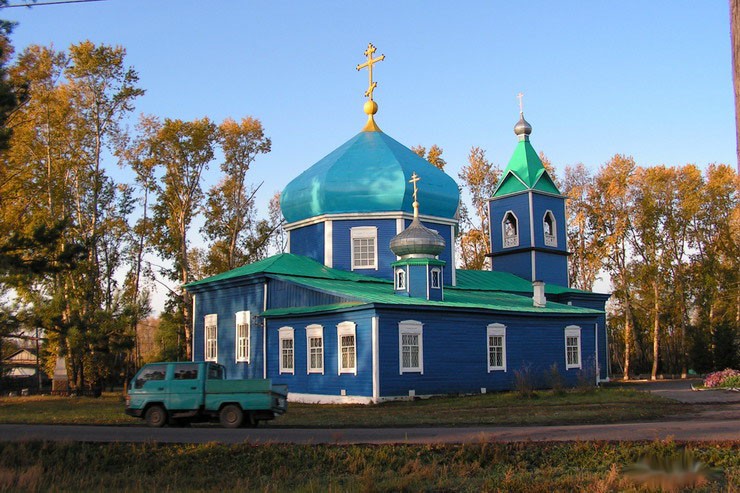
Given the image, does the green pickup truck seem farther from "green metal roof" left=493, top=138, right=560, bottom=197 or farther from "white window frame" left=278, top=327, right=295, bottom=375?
"green metal roof" left=493, top=138, right=560, bottom=197

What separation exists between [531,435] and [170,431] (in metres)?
7.19

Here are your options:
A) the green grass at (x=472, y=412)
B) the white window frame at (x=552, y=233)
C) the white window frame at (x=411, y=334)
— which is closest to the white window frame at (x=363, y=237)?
the white window frame at (x=411, y=334)

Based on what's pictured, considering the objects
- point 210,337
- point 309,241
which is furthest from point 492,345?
point 210,337

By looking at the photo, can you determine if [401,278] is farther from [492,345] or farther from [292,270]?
[292,270]

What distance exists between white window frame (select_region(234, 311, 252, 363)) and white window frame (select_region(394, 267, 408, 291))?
5.61m

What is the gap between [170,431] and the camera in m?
15.4

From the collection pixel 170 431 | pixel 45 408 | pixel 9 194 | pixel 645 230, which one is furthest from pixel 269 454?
pixel 645 230

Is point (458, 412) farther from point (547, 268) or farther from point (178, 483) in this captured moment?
point (547, 268)

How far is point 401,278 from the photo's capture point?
87.5 ft

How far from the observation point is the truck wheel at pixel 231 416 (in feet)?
53.7

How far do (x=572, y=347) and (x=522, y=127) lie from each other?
529 inches

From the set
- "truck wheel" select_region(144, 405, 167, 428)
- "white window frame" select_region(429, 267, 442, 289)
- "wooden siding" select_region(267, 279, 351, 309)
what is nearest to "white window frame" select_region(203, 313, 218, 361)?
"wooden siding" select_region(267, 279, 351, 309)

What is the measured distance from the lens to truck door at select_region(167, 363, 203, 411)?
16516 mm

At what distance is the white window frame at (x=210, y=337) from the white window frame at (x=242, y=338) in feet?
5.04
